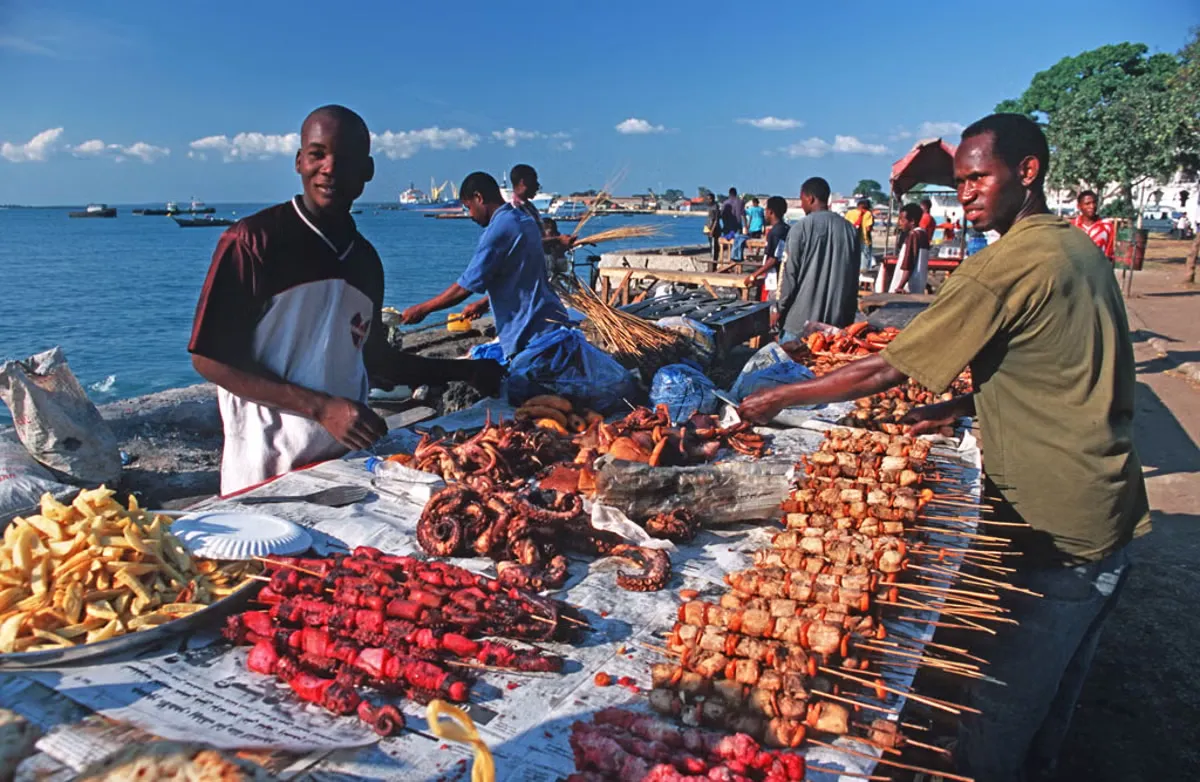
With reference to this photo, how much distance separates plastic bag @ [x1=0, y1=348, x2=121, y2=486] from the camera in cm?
639

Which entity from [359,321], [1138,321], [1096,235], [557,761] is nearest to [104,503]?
[359,321]

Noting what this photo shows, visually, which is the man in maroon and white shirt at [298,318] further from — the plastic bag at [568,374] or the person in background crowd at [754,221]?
the person in background crowd at [754,221]

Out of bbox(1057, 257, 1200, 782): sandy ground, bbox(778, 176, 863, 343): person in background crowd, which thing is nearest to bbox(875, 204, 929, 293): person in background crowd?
bbox(1057, 257, 1200, 782): sandy ground

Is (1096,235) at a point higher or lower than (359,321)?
higher

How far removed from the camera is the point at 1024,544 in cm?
362

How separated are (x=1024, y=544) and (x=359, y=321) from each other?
3.59m

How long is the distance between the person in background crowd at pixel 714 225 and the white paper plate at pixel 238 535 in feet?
66.1

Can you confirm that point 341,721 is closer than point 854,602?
Yes

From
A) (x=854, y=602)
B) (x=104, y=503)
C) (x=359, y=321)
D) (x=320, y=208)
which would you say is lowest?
(x=854, y=602)

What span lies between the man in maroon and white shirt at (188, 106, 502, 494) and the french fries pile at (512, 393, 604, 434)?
1.35m

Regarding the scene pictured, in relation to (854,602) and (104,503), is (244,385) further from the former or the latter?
(854,602)

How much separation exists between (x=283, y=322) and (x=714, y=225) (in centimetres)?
2031

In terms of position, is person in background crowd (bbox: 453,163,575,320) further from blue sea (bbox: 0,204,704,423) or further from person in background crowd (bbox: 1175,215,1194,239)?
person in background crowd (bbox: 1175,215,1194,239)

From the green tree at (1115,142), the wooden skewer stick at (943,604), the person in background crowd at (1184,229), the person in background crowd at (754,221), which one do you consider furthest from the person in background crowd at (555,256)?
the person in background crowd at (1184,229)
